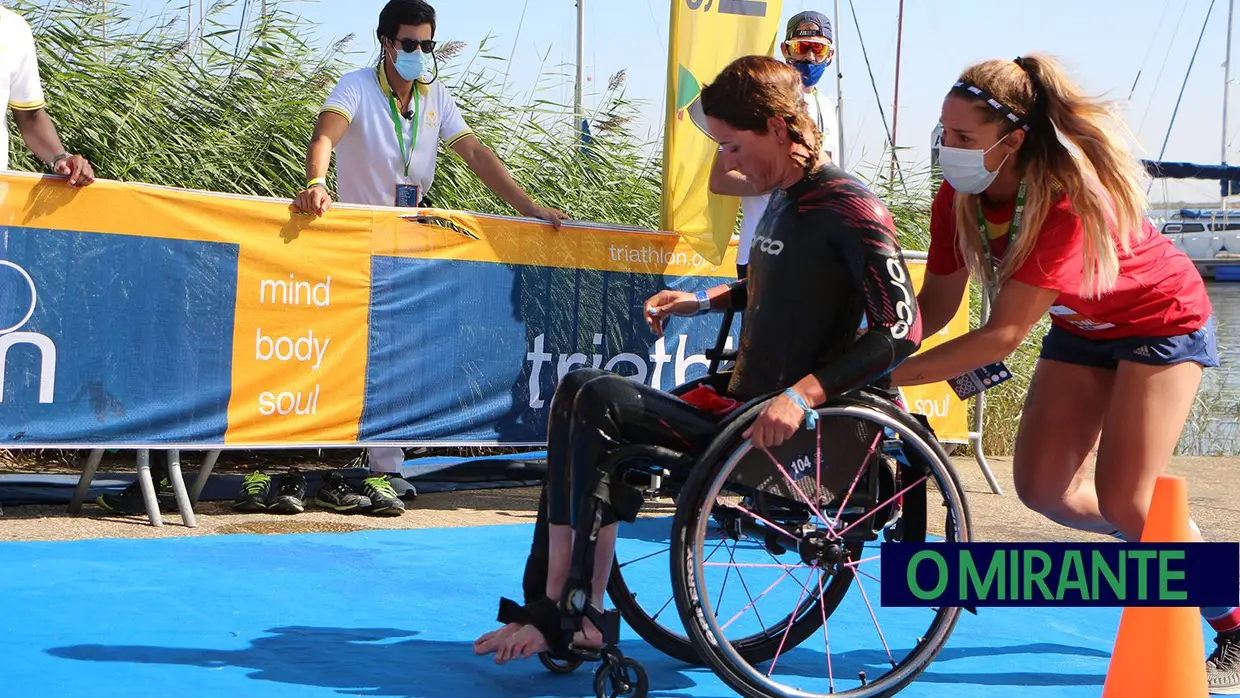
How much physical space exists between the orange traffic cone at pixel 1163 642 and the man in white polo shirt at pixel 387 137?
3.47 m

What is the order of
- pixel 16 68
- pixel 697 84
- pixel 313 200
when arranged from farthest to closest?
1. pixel 697 84
2. pixel 313 200
3. pixel 16 68

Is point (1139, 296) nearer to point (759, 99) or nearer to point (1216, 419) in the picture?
point (759, 99)

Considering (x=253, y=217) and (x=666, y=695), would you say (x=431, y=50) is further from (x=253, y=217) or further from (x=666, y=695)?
(x=666, y=695)

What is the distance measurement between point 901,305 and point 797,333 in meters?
0.26

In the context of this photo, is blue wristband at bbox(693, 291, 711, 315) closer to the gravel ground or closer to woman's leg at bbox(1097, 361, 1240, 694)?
woman's leg at bbox(1097, 361, 1240, 694)

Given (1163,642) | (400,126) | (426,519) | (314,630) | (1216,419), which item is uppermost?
(400,126)

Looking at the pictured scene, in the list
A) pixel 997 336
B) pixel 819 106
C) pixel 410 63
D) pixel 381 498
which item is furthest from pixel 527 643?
pixel 410 63

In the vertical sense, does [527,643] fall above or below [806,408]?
below

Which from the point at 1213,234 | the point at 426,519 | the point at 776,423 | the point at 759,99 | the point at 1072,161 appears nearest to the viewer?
the point at 776,423

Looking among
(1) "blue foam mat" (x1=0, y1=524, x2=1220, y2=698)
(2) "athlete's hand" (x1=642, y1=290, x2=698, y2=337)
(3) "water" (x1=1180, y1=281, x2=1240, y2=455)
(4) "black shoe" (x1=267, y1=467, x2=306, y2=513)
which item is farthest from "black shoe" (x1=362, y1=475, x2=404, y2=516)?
(3) "water" (x1=1180, y1=281, x2=1240, y2=455)

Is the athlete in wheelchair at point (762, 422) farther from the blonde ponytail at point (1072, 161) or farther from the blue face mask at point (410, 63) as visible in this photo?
the blue face mask at point (410, 63)

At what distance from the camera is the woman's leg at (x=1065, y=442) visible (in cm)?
374

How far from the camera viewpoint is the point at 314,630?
384cm

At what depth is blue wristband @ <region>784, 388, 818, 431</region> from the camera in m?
3.05
